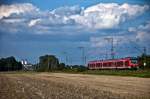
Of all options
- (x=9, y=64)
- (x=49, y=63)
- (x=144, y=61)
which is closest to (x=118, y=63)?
(x=144, y=61)

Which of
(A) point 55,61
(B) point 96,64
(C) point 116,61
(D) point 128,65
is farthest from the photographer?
(A) point 55,61

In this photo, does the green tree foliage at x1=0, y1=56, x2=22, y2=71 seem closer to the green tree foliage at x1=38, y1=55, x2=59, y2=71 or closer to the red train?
the green tree foliage at x1=38, y1=55, x2=59, y2=71

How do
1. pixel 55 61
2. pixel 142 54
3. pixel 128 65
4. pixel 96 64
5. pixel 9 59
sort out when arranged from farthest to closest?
pixel 9 59 < pixel 55 61 < pixel 96 64 < pixel 142 54 < pixel 128 65

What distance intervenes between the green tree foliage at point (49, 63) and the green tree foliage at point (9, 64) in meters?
17.5

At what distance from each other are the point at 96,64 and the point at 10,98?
83854 millimetres

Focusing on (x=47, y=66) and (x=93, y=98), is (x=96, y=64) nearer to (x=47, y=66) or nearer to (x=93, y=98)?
(x=47, y=66)

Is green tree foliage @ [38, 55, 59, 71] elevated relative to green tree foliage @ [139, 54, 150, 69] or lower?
elevated

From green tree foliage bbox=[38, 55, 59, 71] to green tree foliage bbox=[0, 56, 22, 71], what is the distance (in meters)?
17.5

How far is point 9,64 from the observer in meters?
179

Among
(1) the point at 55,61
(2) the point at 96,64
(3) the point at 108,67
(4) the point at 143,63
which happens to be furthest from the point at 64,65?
(4) the point at 143,63

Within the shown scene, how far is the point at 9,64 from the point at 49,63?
3223cm

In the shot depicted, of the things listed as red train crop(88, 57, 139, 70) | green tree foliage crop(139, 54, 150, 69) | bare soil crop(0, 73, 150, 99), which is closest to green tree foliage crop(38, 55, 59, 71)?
red train crop(88, 57, 139, 70)

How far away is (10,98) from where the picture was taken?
22.5 m

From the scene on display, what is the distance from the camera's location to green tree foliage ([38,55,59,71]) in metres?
152
